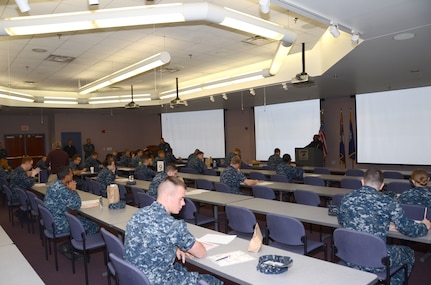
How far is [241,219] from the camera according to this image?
13.1 feet

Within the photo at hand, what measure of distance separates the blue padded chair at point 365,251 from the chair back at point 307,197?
82.6 inches

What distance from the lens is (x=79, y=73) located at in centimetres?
921

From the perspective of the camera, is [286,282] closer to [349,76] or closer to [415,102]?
[349,76]

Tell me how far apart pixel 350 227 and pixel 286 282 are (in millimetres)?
1268

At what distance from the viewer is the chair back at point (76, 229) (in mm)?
3804

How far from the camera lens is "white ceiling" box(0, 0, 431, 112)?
381 centimetres

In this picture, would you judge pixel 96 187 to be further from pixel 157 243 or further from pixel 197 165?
pixel 157 243

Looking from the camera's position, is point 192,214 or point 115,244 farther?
point 192,214

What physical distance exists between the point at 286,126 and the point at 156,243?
35.9 feet

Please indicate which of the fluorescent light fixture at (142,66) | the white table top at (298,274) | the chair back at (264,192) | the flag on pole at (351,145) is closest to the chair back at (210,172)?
the chair back at (264,192)

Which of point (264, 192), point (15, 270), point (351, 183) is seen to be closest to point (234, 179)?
point (264, 192)

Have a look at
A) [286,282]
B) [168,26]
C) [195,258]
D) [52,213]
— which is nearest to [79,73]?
[168,26]

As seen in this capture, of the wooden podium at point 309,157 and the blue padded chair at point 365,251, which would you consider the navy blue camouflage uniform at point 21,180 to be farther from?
the wooden podium at point 309,157

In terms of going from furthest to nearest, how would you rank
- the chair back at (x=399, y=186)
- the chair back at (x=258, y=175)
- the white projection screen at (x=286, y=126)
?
the white projection screen at (x=286, y=126), the chair back at (x=258, y=175), the chair back at (x=399, y=186)
